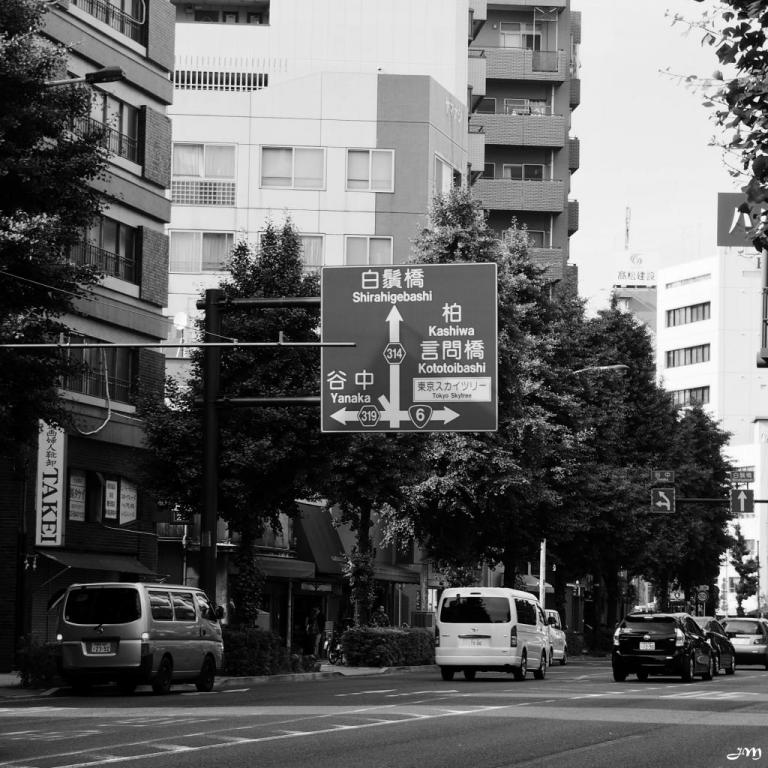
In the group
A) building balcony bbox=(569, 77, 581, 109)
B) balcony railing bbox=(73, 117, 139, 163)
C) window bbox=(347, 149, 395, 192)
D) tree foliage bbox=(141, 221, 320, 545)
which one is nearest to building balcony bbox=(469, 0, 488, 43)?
building balcony bbox=(569, 77, 581, 109)

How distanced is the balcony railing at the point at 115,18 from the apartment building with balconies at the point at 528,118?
134 ft

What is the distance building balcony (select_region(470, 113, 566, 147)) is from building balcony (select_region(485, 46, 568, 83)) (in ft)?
7.41

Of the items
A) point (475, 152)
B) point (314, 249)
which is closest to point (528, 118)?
point (475, 152)

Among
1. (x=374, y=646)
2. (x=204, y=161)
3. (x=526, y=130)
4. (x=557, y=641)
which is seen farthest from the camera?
(x=526, y=130)

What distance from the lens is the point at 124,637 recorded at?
27219mm

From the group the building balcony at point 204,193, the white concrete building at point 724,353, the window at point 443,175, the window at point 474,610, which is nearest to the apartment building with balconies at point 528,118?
the window at point 443,175

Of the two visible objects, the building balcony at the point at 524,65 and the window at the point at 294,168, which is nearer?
the window at the point at 294,168

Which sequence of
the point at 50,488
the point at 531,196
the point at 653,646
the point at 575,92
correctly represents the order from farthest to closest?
the point at 575,92 → the point at 531,196 → the point at 50,488 → the point at 653,646

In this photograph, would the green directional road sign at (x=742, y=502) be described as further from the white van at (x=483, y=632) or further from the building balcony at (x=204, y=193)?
the white van at (x=483, y=632)

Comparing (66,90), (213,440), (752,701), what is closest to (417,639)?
(213,440)

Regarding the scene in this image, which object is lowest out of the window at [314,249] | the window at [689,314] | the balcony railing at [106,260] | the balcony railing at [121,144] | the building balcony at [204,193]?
the balcony railing at [106,260]

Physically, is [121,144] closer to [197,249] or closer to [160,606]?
[160,606]

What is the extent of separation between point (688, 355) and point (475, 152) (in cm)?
7595

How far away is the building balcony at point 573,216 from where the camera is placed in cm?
8881
